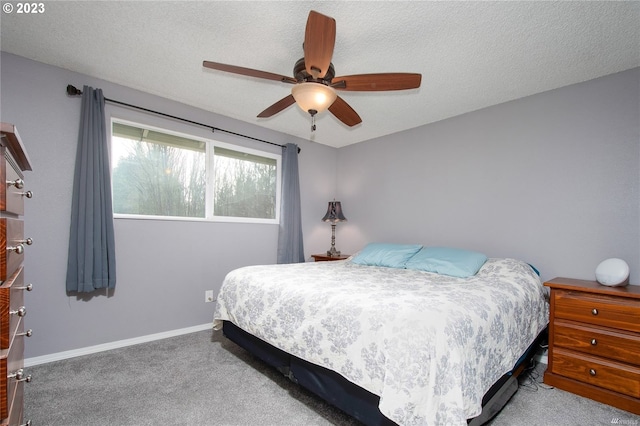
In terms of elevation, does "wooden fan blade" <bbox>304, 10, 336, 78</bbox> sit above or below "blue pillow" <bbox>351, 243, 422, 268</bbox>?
above

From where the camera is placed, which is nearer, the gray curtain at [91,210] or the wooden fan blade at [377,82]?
the wooden fan blade at [377,82]

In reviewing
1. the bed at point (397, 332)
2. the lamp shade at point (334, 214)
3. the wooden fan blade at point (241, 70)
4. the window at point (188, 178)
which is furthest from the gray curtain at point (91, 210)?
the lamp shade at point (334, 214)

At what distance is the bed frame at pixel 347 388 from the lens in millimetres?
1392

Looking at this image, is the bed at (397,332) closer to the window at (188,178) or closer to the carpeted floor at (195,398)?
the carpeted floor at (195,398)

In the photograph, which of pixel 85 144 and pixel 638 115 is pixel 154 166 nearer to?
pixel 85 144

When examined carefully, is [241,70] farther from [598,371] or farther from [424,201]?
[598,371]

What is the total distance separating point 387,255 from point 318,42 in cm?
221

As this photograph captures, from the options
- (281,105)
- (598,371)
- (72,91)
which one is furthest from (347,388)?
(72,91)

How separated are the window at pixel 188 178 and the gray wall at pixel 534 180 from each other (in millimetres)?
1657

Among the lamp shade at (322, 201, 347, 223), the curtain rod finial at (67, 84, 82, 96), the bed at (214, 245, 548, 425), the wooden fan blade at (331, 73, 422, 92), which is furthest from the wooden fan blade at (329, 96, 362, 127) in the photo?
the curtain rod finial at (67, 84, 82, 96)

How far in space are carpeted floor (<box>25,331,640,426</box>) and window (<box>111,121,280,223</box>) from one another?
1.33m

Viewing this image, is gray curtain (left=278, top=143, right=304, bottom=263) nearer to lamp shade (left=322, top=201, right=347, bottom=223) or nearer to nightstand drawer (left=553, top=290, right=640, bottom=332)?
lamp shade (left=322, top=201, right=347, bottom=223)

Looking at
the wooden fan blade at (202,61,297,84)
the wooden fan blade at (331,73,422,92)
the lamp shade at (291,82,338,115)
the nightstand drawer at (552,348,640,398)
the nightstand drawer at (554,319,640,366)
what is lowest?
the nightstand drawer at (552,348,640,398)

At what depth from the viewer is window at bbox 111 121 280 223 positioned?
2.77m
